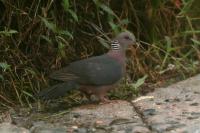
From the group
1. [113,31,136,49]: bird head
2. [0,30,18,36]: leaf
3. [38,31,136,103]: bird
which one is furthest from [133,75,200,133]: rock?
[0,30,18,36]: leaf

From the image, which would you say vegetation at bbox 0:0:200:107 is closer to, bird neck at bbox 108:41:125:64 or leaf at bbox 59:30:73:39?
leaf at bbox 59:30:73:39

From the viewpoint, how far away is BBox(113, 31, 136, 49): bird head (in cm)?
518

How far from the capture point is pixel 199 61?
19.7 ft

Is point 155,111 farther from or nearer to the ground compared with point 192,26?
nearer to the ground

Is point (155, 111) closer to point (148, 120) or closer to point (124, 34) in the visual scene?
point (148, 120)

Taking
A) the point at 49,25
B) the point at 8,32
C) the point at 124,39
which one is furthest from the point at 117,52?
the point at 8,32

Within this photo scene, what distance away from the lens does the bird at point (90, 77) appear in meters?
4.77

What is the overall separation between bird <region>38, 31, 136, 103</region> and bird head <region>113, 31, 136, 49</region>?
177 mm

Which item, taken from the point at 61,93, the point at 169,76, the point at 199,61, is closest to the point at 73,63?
the point at 61,93

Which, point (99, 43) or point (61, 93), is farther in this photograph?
point (99, 43)

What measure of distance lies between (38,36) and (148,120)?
1195 millimetres

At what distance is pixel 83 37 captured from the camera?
5535mm

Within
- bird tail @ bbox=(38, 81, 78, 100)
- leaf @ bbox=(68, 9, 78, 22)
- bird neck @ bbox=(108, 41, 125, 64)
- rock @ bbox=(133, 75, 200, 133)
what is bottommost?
rock @ bbox=(133, 75, 200, 133)

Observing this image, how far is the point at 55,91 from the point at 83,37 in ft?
2.98
